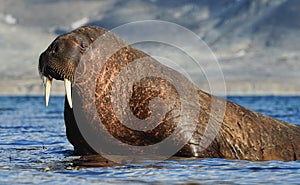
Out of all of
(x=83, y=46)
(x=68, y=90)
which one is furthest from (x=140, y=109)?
(x=83, y=46)

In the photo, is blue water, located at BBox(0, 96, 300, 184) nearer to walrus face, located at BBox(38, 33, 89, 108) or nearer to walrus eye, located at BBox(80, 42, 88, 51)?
walrus face, located at BBox(38, 33, 89, 108)

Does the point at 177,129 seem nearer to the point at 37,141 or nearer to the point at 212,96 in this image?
the point at 212,96

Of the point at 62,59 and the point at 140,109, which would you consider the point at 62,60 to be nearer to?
the point at 62,59

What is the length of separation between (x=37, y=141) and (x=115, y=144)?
21.5ft

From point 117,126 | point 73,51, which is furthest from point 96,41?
point 117,126

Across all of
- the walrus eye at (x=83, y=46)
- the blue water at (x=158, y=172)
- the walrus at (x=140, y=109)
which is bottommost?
the blue water at (x=158, y=172)

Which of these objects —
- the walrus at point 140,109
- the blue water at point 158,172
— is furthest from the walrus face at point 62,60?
the blue water at point 158,172

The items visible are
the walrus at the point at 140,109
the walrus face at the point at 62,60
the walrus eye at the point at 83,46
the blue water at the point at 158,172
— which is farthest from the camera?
the walrus eye at the point at 83,46

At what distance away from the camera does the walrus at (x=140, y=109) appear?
978cm

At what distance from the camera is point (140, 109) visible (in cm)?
1007

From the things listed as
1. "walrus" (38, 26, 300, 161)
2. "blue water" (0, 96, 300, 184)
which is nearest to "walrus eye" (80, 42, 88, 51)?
"walrus" (38, 26, 300, 161)

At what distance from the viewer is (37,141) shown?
16375mm

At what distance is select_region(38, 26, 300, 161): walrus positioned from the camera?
9.78 m

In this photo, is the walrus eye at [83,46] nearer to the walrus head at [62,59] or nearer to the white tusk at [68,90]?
the walrus head at [62,59]
